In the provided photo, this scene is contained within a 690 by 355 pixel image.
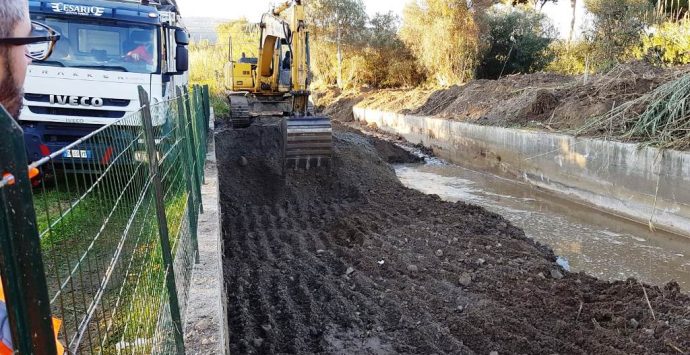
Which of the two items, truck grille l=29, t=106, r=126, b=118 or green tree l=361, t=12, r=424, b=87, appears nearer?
truck grille l=29, t=106, r=126, b=118

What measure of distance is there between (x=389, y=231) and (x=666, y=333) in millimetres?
3738

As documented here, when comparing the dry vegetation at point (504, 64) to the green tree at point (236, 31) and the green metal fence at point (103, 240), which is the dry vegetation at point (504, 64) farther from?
the green metal fence at point (103, 240)

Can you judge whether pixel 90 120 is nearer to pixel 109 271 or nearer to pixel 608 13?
pixel 109 271

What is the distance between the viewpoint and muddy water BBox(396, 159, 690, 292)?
7125 mm

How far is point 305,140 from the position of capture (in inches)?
396

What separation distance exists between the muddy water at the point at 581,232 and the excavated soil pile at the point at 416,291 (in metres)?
0.85

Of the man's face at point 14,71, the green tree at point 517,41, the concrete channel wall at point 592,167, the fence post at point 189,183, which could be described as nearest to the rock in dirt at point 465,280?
the fence post at point 189,183

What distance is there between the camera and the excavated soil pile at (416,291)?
14.8ft

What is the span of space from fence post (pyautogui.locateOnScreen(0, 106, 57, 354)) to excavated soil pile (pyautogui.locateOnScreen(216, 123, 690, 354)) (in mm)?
3200

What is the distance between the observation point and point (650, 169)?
8.90 m

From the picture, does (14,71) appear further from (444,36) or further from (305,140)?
(444,36)

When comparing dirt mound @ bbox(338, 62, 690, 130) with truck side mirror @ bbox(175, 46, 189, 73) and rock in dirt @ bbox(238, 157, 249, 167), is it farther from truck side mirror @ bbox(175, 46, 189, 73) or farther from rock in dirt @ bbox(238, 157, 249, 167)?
truck side mirror @ bbox(175, 46, 189, 73)

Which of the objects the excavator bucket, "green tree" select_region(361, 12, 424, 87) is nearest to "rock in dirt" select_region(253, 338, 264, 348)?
the excavator bucket

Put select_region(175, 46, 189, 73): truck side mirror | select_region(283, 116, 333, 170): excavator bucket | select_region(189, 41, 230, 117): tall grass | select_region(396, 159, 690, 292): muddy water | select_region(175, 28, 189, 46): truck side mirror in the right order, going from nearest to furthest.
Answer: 1. select_region(396, 159, 690, 292): muddy water
2. select_region(175, 28, 189, 46): truck side mirror
3. select_region(175, 46, 189, 73): truck side mirror
4. select_region(283, 116, 333, 170): excavator bucket
5. select_region(189, 41, 230, 117): tall grass
